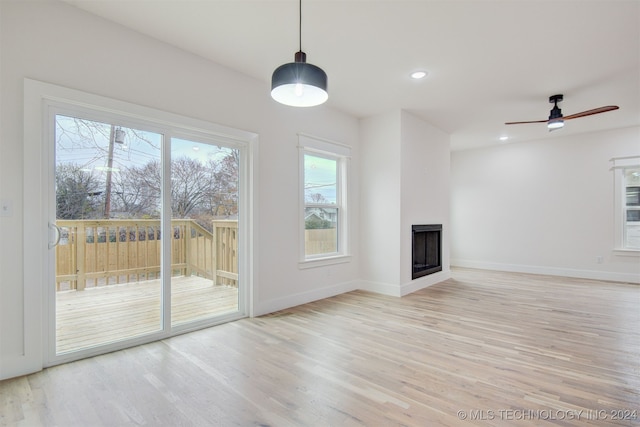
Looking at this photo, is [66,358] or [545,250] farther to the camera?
[545,250]

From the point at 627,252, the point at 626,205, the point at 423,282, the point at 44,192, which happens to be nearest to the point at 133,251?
the point at 44,192

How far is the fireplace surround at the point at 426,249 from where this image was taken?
519 cm

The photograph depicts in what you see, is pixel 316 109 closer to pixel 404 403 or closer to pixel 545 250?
pixel 404 403

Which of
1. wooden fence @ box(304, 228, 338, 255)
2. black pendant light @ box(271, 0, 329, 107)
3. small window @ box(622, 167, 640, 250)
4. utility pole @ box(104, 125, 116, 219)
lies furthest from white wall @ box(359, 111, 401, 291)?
small window @ box(622, 167, 640, 250)

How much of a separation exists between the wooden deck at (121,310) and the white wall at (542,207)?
6.36m

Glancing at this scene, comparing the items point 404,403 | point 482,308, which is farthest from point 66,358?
point 482,308

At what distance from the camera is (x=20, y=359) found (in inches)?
90.5

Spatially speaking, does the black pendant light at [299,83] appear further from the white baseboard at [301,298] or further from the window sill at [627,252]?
the window sill at [627,252]

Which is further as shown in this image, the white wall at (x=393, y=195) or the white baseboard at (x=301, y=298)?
the white wall at (x=393, y=195)

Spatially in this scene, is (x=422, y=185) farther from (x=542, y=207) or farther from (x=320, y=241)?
(x=542, y=207)

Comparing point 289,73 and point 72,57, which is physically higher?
point 72,57

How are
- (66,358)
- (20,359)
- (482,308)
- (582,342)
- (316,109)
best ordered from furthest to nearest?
(316,109) < (482,308) < (582,342) < (66,358) < (20,359)

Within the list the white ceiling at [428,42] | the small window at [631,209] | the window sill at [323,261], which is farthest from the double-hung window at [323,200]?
the small window at [631,209]

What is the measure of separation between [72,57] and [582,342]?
510cm
